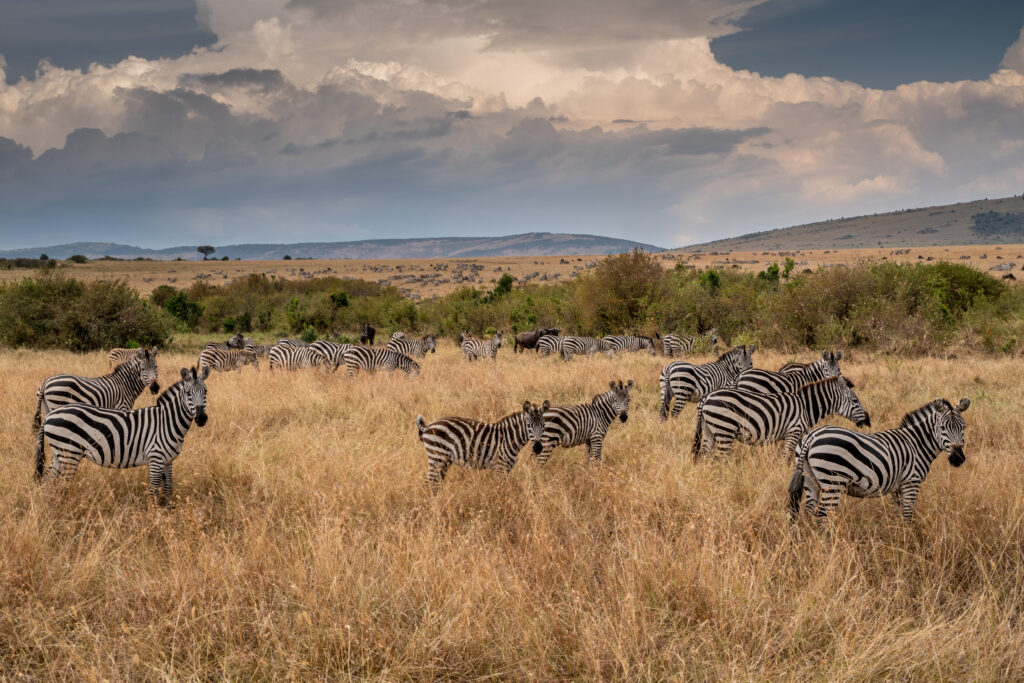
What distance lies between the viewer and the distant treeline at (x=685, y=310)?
19.1 meters

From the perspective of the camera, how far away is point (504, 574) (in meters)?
4.61

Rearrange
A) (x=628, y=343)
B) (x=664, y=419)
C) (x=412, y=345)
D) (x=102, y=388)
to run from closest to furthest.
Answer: (x=102, y=388), (x=664, y=419), (x=628, y=343), (x=412, y=345)

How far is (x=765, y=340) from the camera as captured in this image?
2117cm

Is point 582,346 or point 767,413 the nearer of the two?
point 767,413

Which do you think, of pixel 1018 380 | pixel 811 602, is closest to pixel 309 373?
pixel 811 602

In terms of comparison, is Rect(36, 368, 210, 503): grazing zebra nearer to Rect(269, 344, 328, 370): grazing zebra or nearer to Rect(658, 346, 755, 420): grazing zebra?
Rect(658, 346, 755, 420): grazing zebra

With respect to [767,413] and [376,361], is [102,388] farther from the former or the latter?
[767,413]

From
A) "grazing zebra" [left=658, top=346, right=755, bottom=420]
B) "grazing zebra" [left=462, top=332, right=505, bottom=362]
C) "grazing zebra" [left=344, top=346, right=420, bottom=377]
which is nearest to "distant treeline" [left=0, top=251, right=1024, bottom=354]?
"grazing zebra" [left=462, top=332, right=505, bottom=362]

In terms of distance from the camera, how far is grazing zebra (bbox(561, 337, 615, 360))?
68.1ft

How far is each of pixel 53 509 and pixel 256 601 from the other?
126 inches

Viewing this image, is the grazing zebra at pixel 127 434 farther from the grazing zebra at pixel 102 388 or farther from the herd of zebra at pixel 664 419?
the grazing zebra at pixel 102 388

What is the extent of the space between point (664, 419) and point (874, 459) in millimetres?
5666

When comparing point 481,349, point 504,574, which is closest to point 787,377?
point 504,574

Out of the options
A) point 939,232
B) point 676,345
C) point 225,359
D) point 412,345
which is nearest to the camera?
point 225,359
